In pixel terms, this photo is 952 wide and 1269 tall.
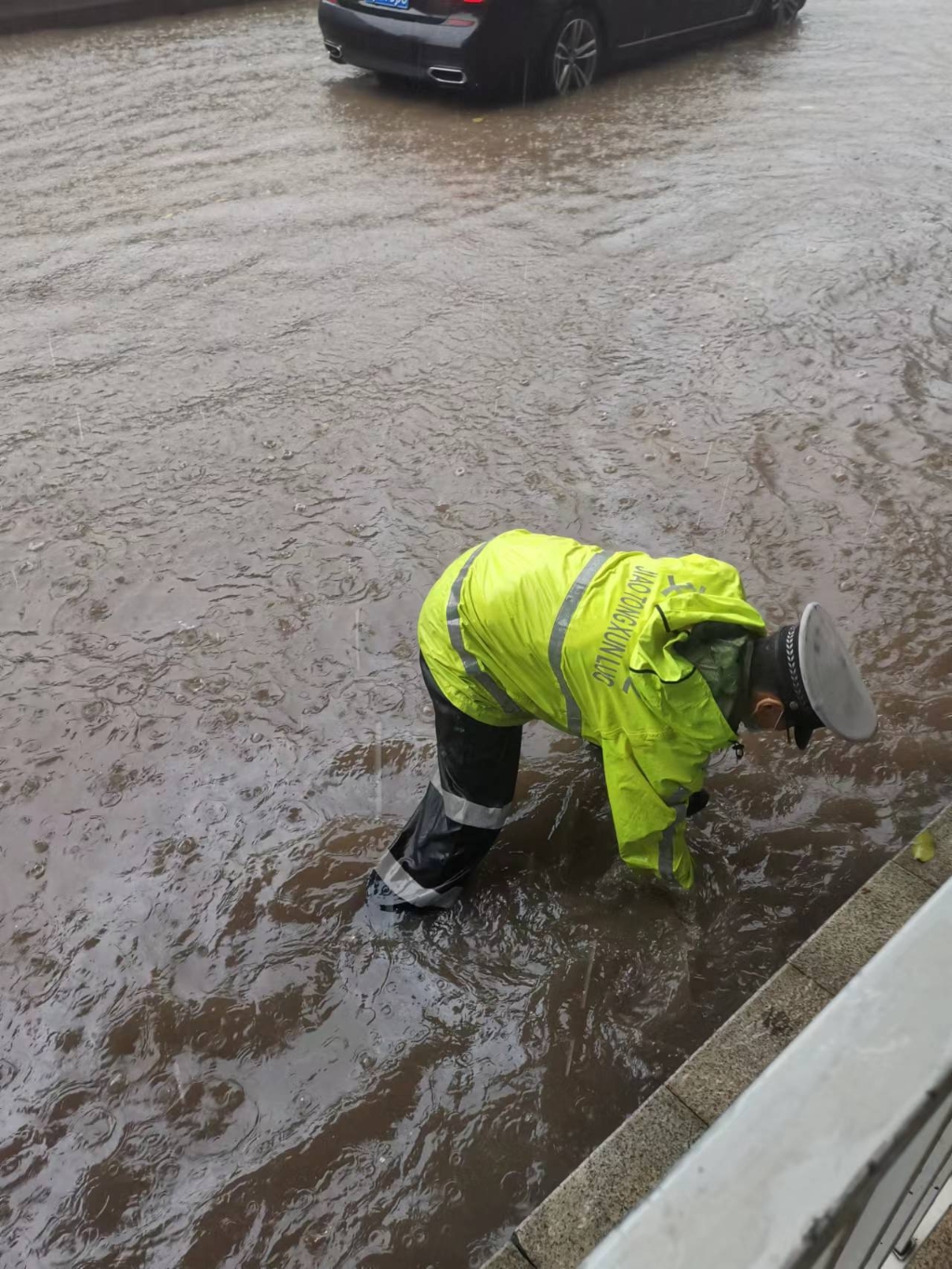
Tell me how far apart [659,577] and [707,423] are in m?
3.08

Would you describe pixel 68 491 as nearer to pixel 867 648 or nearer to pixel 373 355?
pixel 373 355

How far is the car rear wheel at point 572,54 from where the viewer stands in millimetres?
9094

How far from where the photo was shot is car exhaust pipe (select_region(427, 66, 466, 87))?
28.2 ft

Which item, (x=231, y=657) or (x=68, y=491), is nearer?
(x=231, y=657)

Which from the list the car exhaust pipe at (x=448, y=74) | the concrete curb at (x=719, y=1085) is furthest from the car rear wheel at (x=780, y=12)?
the concrete curb at (x=719, y=1085)

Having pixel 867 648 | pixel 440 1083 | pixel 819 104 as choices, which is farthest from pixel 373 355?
pixel 819 104

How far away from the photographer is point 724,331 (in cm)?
615

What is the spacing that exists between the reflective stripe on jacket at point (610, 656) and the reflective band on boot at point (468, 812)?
0.95 ft

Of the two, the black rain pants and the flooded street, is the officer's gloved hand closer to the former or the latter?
the flooded street

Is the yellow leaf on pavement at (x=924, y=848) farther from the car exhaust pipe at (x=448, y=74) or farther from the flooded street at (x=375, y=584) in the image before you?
the car exhaust pipe at (x=448, y=74)

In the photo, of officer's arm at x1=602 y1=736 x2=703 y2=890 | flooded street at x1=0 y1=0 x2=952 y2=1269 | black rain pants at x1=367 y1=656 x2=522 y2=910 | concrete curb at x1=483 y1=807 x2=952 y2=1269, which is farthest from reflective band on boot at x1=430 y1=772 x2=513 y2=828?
concrete curb at x1=483 y1=807 x2=952 y2=1269

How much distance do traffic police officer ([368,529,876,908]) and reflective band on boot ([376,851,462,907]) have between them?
0.17m

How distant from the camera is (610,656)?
8.13 feet

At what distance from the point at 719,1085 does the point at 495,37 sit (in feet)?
28.7
